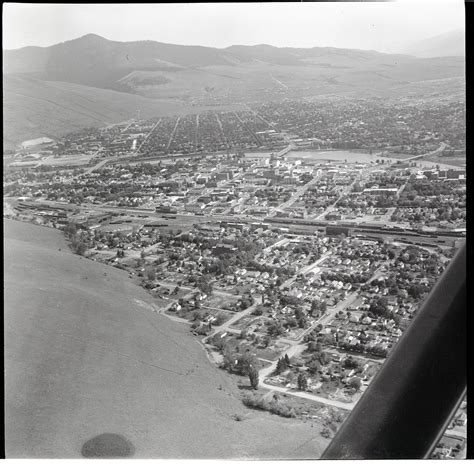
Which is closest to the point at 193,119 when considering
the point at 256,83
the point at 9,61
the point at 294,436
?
the point at 256,83

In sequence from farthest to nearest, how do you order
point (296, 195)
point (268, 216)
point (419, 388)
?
1. point (296, 195)
2. point (268, 216)
3. point (419, 388)

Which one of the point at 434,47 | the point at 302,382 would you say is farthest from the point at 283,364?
the point at 434,47

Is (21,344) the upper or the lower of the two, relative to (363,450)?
lower

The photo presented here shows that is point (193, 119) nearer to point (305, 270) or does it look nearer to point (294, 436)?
point (305, 270)

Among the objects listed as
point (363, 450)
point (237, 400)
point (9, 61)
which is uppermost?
point (9, 61)

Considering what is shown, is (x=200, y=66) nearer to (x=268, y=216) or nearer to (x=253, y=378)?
(x=268, y=216)

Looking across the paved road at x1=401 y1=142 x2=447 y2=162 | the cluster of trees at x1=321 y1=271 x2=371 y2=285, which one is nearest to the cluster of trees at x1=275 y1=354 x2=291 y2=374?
the cluster of trees at x1=321 y1=271 x2=371 y2=285

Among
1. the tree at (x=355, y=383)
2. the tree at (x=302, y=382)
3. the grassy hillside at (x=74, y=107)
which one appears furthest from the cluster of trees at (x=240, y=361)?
the grassy hillside at (x=74, y=107)
